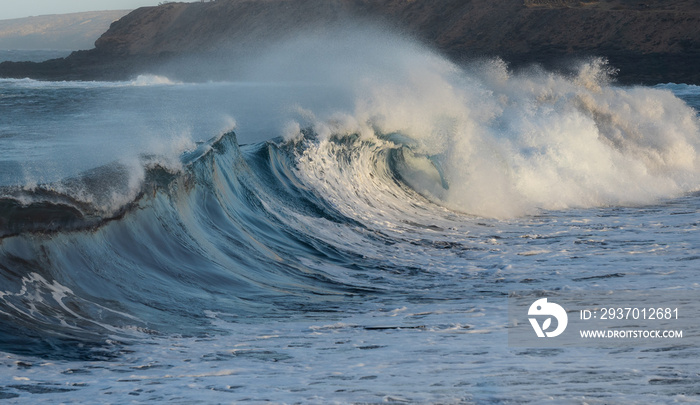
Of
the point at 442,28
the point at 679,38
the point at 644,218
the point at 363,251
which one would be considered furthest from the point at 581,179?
the point at 442,28

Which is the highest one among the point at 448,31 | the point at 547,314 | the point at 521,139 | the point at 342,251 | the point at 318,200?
the point at 448,31

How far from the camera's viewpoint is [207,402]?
11.7 feet

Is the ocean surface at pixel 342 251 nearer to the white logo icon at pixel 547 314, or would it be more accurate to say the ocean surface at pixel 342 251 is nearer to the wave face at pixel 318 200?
the wave face at pixel 318 200

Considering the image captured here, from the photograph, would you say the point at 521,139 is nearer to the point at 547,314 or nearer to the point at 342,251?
the point at 342,251

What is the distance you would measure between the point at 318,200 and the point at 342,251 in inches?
79.0

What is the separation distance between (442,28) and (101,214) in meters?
59.1

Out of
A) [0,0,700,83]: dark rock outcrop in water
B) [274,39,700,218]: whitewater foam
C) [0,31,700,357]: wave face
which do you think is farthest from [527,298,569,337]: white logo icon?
[0,0,700,83]: dark rock outcrop in water

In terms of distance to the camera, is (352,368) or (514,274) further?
(514,274)

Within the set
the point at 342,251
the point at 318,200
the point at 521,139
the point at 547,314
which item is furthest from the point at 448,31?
the point at 547,314

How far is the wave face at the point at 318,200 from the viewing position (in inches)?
212

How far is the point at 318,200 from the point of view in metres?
10.2

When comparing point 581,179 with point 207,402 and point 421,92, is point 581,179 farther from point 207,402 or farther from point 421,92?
point 207,402

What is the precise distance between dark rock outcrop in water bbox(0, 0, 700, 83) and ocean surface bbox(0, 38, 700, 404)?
36.6m

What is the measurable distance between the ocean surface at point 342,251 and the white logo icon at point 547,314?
0.79 ft
